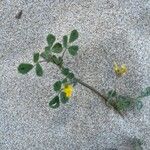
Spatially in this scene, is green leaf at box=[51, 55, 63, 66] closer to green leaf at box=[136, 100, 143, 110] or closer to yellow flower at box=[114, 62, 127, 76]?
yellow flower at box=[114, 62, 127, 76]

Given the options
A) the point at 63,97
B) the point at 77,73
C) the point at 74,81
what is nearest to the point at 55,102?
the point at 63,97

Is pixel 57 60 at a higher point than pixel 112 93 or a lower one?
higher

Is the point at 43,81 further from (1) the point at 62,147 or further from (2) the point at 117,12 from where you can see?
(2) the point at 117,12

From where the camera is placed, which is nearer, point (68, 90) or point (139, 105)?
point (68, 90)

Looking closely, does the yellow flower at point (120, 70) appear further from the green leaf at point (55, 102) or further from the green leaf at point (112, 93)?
the green leaf at point (55, 102)

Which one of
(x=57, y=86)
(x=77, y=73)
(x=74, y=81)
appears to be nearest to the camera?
(x=57, y=86)

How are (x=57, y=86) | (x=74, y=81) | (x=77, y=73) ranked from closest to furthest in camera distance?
(x=57, y=86) < (x=74, y=81) < (x=77, y=73)

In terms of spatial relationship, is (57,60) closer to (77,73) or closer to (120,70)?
(77,73)

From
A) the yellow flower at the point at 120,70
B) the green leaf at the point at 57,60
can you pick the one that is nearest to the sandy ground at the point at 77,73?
the yellow flower at the point at 120,70
